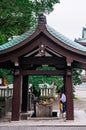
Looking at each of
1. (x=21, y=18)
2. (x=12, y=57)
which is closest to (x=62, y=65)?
(x=12, y=57)

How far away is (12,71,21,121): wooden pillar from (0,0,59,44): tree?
238 inches

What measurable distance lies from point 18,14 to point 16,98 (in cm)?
776

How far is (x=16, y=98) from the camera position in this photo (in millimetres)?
11781

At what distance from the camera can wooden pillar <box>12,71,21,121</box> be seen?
11.6m

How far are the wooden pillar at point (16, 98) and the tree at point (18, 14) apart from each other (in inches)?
238

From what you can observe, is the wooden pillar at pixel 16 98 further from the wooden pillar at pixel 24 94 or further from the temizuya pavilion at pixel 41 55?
the wooden pillar at pixel 24 94

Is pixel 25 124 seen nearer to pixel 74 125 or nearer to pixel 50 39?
pixel 74 125

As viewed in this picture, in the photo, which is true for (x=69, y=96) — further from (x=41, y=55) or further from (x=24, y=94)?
(x=24, y=94)

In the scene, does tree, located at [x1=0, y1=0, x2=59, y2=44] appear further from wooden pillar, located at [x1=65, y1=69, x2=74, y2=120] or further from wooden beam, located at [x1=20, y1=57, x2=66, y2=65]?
wooden pillar, located at [x1=65, y1=69, x2=74, y2=120]

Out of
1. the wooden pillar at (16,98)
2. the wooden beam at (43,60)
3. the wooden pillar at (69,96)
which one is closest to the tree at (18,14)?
the wooden beam at (43,60)

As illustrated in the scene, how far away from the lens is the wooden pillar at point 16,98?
38.1 feet

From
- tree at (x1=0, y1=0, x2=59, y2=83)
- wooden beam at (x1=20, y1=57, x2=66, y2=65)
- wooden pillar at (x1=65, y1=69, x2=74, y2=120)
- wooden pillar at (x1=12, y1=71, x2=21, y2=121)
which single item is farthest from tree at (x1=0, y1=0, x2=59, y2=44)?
wooden pillar at (x1=65, y1=69, x2=74, y2=120)

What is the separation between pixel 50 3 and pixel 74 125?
1120 centimetres

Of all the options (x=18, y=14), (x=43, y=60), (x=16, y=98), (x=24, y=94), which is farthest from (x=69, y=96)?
(x=18, y=14)
